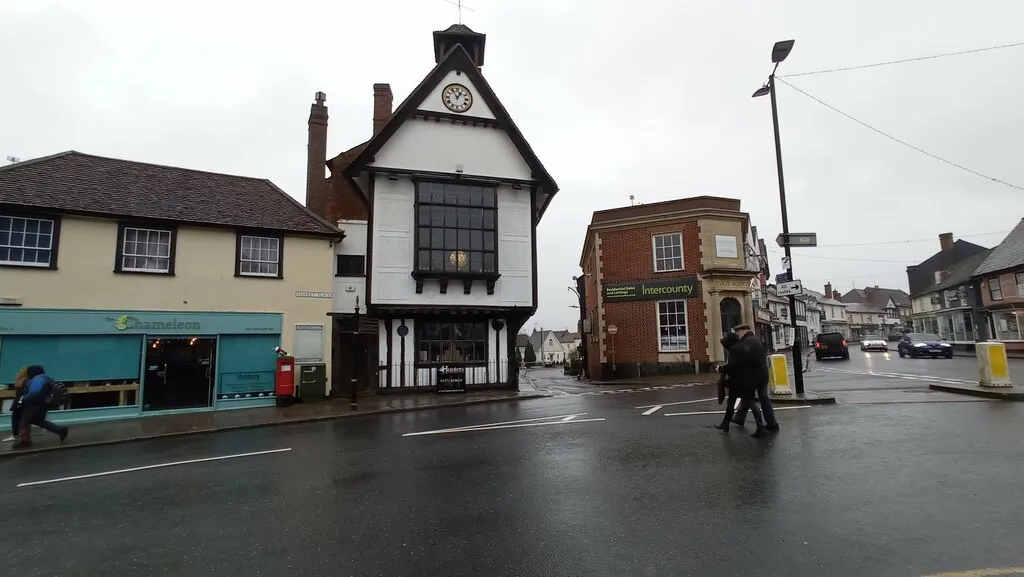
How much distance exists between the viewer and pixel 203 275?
14.7 meters

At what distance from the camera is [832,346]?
29.1m

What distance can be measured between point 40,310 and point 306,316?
21.7 feet

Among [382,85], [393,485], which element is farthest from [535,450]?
[382,85]

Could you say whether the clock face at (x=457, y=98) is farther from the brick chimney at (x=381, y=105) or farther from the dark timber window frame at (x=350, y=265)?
the dark timber window frame at (x=350, y=265)

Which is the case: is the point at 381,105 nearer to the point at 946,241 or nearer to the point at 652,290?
the point at 652,290

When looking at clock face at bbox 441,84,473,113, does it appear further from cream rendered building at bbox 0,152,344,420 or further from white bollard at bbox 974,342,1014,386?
white bollard at bbox 974,342,1014,386

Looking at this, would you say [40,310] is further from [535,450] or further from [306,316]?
[535,450]

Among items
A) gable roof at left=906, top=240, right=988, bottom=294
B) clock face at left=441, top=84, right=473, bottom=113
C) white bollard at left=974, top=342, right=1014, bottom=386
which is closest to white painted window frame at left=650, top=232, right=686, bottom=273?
clock face at left=441, top=84, right=473, bottom=113

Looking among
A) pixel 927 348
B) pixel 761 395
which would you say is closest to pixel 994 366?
pixel 761 395

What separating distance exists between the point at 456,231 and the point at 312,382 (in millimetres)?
7045

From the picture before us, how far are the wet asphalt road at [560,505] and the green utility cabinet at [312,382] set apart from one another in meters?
6.61

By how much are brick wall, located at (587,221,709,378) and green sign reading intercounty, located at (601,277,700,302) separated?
0.27m

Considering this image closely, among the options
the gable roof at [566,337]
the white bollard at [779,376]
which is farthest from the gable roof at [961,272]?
the gable roof at [566,337]

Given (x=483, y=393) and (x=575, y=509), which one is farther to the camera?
(x=483, y=393)
